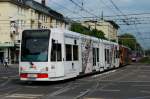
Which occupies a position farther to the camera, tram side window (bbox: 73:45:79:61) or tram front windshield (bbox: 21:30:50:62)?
tram side window (bbox: 73:45:79:61)

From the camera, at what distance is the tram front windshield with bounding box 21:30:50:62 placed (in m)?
24.7

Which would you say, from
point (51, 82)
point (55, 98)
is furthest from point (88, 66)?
point (55, 98)

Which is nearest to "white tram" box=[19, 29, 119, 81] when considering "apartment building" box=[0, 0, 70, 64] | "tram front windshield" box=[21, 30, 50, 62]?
"tram front windshield" box=[21, 30, 50, 62]

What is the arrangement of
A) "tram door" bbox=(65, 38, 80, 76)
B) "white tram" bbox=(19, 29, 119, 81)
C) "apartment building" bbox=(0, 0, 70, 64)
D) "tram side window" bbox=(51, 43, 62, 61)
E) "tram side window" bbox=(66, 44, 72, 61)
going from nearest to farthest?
1. "white tram" bbox=(19, 29, 119, 81)
2. "tram side window" bbox=(51, 43, 62, 61)
3. "tram door" bbox=(65, 38, 80, 76)
4. "tram side window" bbox=(66, 44, 72, 61)
5. "apartment building" bbox=(0, 0, 70, 64)

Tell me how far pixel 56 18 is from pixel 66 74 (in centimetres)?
7590

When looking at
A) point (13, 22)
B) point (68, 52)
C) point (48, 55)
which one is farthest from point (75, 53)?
point (13, 22)

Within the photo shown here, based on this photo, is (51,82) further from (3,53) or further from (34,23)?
(34,23)

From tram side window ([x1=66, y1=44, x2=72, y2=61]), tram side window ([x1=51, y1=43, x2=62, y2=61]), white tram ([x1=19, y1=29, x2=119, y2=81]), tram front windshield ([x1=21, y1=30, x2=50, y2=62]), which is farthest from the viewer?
tram side window ([x1=66, y1=44, x2=72, y2=61])

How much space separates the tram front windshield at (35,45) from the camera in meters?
24.7

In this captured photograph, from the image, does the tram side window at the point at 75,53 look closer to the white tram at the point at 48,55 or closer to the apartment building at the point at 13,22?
the white tram at the point at 48,55

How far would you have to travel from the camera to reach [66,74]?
87.4 ft

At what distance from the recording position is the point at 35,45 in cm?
2488

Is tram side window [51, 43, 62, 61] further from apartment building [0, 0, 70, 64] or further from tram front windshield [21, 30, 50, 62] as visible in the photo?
apartment building [0, 0, 70, 64]

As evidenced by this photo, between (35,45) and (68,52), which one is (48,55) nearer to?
(35,45)
